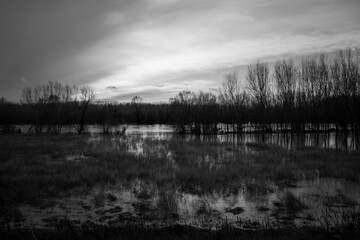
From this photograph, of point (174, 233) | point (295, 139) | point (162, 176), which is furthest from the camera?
point (295, 139)

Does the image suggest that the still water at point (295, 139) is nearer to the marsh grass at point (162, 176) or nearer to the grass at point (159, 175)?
the grass at point (159, 175)

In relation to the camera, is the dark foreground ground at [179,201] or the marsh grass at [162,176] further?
the marsh grass at [162,176]

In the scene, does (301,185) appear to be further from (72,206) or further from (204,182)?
(72,206)

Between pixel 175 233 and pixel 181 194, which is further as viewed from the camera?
pixel 181 194

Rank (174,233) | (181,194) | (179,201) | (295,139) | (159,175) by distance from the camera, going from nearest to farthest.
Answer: (174,233)
(179,201)
(181,194)
(159,175)
(295,139)

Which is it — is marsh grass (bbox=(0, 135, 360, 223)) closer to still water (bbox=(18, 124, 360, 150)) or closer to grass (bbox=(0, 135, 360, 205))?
grass (bbox=(0, 135, 360, 205))

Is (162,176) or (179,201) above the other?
(162,176)

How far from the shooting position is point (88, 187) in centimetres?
900

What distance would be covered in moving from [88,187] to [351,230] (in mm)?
7999

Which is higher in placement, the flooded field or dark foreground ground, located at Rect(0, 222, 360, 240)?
dark foreground ground, located at Rect(0, 222, 360, 240)

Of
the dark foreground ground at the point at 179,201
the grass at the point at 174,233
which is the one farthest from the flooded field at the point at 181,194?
the grass at the point at 174,233

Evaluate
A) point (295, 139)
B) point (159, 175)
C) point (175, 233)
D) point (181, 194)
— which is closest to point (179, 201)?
point (181, 194)

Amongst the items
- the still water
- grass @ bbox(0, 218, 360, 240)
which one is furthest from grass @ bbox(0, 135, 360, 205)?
the still water

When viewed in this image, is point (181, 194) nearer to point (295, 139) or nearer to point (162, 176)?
point (162, 176)
